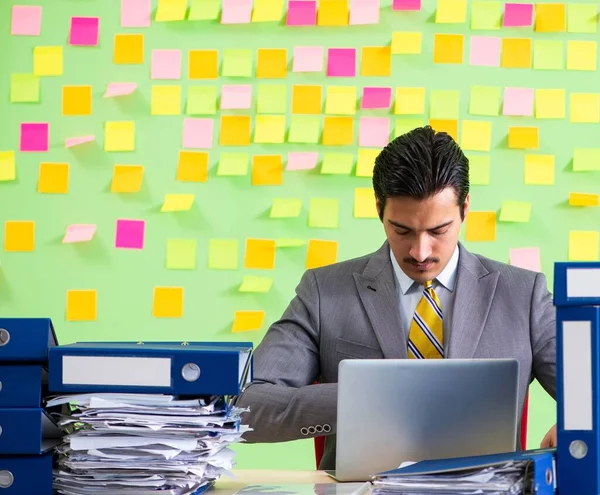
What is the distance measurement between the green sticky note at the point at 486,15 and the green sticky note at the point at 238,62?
705 mm

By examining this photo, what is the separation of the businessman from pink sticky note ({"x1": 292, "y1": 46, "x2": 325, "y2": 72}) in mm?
850

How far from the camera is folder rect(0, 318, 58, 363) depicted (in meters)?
1.41

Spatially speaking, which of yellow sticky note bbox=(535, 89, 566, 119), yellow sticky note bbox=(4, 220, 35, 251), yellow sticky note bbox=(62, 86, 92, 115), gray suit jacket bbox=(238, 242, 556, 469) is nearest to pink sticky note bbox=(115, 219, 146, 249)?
yellow sticky note bbox=(4, 220, 35, 251)

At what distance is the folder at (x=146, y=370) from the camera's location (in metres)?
1.39

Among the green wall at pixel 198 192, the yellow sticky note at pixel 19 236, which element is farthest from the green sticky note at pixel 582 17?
the yellow sticky note at pixel 19 236

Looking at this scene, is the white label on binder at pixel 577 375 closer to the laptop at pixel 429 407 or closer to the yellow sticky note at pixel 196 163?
the laptop at pixel 429 407

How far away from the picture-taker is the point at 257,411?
194cm

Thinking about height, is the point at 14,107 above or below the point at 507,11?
below

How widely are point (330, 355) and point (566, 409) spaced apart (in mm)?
985

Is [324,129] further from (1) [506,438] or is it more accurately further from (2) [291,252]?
(1) [506,438]

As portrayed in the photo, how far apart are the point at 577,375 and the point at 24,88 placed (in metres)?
2.27

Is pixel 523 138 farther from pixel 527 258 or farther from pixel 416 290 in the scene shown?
pixel 416 290

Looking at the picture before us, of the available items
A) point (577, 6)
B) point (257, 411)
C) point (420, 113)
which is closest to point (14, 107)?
point (420, 113)

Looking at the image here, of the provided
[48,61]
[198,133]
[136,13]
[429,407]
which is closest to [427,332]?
[429,407]
